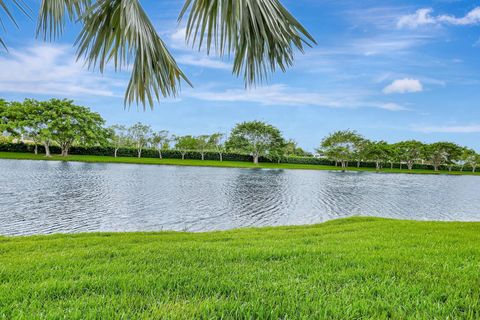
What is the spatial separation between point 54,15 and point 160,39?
140 cm

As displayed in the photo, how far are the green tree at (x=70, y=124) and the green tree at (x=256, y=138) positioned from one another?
22375 mm

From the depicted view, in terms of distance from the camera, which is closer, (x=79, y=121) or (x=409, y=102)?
(x=79, y=121)

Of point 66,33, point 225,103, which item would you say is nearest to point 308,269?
point 66,33

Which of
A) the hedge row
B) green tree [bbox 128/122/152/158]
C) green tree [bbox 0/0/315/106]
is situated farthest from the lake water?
green tree [bbox 128/122/152/158]

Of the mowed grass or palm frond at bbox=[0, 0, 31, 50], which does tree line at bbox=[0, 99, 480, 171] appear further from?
the mowed grass

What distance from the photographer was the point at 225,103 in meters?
51.6

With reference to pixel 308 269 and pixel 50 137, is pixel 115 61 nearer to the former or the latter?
pixel 308 269

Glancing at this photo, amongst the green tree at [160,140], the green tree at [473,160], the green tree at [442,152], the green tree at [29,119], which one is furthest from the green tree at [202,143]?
the green tree at [473,160]

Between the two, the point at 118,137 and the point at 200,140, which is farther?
the point at 200,140

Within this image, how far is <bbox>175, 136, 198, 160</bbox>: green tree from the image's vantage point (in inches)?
2096

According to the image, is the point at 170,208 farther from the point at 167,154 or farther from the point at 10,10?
the point at 167,154

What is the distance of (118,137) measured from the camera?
52344 mm

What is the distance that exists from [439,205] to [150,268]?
58.1 ft

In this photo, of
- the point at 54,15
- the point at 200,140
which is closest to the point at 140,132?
the point at 200,140
